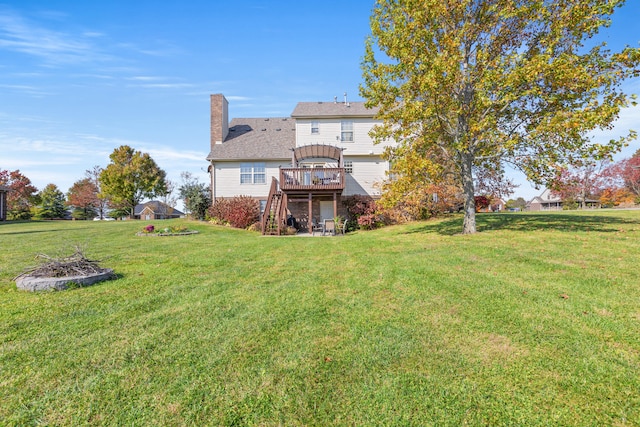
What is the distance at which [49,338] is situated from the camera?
353 cm

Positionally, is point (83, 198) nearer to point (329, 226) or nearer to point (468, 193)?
point (329, 226)

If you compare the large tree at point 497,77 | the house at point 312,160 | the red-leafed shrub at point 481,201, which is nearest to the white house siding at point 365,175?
the house at point 312,160

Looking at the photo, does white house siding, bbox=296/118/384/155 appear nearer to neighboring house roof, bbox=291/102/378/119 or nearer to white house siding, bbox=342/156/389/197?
neighboring house roof, bbox=291/102/378/119

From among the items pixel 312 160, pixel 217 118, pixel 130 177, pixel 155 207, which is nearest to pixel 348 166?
pixel 312 160

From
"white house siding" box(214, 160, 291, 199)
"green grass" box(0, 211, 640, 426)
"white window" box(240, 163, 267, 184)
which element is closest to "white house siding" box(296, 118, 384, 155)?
"white house siding" box(214, 160, 291, 199)

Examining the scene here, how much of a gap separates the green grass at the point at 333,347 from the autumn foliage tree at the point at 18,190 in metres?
45.3

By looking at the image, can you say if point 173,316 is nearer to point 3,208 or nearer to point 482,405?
point 482,405

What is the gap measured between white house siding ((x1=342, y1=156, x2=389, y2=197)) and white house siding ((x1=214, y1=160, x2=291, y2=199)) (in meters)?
4.35

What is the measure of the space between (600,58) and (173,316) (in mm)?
13826

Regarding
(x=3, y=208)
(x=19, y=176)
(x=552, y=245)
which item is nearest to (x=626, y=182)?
(x=552, y=245)

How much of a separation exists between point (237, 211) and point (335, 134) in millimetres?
8259

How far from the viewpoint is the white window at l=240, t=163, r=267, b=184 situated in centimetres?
2045

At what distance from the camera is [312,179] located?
1672cm

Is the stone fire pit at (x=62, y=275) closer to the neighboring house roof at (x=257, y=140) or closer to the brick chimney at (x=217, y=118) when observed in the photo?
the neighboring house roof at (x=257, y=140)
